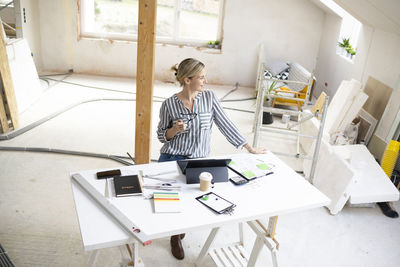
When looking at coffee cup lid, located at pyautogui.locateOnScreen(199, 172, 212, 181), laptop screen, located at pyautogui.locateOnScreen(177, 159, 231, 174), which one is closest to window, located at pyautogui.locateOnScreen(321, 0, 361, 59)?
laptop screen, located at pyautogui.locateOnScreen(177, 159, 231, 174)

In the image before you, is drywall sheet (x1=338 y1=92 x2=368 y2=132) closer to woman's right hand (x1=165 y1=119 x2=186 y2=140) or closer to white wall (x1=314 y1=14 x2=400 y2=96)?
white wall (x1=314 y1=14 x2=400 y2=96)

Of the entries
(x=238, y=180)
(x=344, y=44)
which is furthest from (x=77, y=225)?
(x=344, y=44)

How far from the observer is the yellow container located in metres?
3.78

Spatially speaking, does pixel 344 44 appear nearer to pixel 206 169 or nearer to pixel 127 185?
pixel 206 169

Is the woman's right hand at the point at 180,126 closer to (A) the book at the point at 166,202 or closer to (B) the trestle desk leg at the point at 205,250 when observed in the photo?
(A) the book at the point at 166,202

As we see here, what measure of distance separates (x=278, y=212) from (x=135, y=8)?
6337mm

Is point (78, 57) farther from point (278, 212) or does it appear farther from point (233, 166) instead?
point (278, 212)

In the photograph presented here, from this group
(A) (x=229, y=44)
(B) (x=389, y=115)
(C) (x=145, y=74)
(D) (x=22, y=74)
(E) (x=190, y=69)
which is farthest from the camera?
(A) (x=229, y=44)

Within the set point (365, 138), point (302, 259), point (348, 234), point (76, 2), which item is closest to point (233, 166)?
point (302, 259)

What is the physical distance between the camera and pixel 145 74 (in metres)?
2.95

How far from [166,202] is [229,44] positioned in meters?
5.77

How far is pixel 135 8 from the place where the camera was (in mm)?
7406

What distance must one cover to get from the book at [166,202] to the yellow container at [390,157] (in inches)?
105

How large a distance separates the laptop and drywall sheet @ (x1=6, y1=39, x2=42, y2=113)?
384 centimetres
